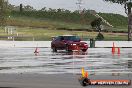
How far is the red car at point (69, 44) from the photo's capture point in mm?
40875

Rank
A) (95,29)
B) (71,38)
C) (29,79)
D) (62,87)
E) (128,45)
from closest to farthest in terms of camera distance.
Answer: (62,87)
(29,79)
(71,38)
(128,45)
(95,29)

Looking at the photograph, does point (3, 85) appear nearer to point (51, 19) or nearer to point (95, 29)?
point (95, 29)

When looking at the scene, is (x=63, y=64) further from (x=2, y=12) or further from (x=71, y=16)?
(x=71, y=16)

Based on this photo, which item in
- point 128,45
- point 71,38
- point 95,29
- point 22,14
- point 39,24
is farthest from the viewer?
point 22,14

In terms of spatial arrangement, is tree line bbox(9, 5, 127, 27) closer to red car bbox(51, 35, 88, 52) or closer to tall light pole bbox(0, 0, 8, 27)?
tall light pole bbox(0, 0, 8, 27)

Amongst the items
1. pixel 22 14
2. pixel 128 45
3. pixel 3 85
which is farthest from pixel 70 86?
pixel 22 14

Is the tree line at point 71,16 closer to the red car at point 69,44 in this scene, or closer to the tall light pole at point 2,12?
the tall light pole at point 2,12

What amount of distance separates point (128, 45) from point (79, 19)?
119192 mm

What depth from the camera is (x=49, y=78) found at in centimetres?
1633

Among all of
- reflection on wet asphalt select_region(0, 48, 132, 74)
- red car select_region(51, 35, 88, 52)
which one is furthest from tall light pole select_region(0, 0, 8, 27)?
reflection on wet asphalt select_region(0, 48, 132, 74)

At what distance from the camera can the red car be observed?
40875mm

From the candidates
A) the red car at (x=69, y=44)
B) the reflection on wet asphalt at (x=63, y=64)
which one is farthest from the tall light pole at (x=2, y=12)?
the reflection on wet asphalt at (x=63, y=64)

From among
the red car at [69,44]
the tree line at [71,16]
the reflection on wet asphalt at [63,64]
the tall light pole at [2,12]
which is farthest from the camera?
the tree line at [71,16]

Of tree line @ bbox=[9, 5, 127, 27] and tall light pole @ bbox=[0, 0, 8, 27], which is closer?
tall light pole @ bbox=[0, 0, 8, 27]
